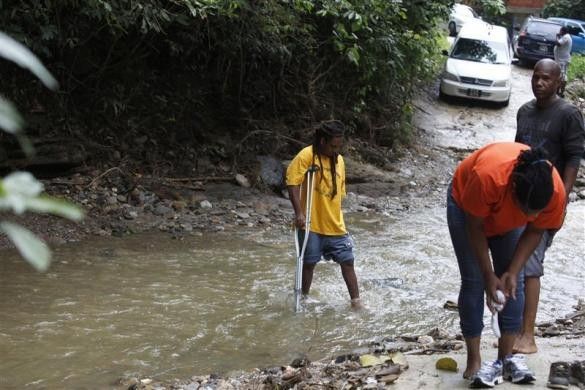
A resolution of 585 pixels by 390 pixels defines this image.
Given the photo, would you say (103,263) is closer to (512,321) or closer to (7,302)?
(7,302)

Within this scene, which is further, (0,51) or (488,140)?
(488,140)

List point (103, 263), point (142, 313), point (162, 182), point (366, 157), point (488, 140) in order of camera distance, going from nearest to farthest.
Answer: point (142, 313) < point (103, 263) < point (162, 182) < point (366, 157) < point (488, 140)

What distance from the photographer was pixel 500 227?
12.4 ft

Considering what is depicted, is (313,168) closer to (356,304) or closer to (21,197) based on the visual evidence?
(356,304)

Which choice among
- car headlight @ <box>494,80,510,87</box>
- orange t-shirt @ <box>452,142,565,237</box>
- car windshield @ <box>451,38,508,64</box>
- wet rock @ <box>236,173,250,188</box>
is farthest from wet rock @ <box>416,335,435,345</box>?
car windshield @ <box>451,38,508,64</box>

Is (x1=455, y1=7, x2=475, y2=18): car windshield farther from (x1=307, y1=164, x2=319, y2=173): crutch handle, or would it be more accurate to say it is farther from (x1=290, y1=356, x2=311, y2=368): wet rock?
(x1=290, y1=356, x2=311, y2=368): wet rock

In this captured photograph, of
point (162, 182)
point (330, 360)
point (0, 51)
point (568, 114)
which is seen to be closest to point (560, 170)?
point (568, 114)

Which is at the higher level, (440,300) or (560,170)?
(560,170)

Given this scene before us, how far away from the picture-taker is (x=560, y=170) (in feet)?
15.4

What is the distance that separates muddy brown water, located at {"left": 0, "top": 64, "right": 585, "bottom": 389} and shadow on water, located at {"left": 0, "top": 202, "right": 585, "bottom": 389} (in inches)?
0.5

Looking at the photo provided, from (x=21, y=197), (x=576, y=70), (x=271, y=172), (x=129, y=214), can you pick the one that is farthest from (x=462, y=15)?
(x=21, y=197)

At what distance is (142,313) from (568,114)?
3697mm

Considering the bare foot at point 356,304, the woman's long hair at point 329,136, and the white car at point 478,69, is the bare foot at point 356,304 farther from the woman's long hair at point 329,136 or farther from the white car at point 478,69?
the white car at point 478,69

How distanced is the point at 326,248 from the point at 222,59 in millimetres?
5279
